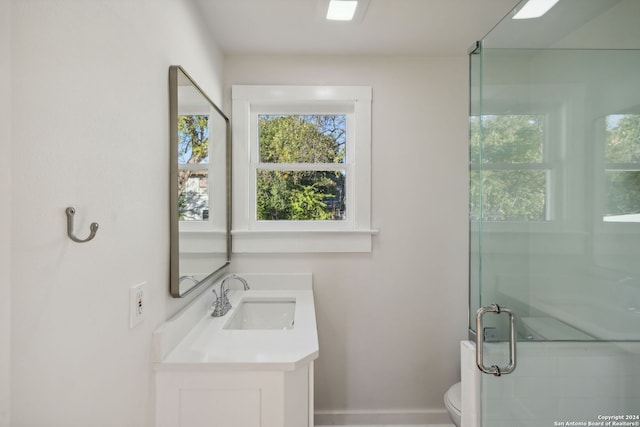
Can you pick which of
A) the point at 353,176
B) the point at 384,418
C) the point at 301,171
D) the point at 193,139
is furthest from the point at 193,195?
the point at 384,418

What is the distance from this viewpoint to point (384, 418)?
2.21 m

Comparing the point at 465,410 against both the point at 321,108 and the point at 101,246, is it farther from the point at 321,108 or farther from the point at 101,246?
the point at 321,108

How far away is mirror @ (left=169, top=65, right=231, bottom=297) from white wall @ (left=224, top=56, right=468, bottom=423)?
1.62 ft

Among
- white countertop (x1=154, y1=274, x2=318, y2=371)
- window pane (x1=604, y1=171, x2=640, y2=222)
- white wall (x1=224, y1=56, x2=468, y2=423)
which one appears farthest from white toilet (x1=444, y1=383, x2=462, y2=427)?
window pane (x1=604, y1=171, x2=640, y2=222)

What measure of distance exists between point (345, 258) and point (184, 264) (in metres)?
1.12

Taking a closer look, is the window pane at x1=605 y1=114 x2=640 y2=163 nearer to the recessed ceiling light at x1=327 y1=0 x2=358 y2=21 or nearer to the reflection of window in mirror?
the reflection of window in mirror

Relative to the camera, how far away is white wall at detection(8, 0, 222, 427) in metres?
0.64

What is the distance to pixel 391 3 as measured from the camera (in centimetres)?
165

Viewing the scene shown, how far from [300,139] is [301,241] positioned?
69cm

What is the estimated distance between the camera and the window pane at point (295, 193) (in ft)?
7.54

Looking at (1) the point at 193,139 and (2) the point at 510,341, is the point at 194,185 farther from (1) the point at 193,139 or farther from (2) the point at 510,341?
(2) the point at 510,341

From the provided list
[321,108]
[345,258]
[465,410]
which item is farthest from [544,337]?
[321,108]

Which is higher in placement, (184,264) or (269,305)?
(184,264)

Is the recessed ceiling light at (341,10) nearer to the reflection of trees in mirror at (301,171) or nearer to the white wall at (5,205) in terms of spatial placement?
the reflection of trees in mirror at (301,171)
